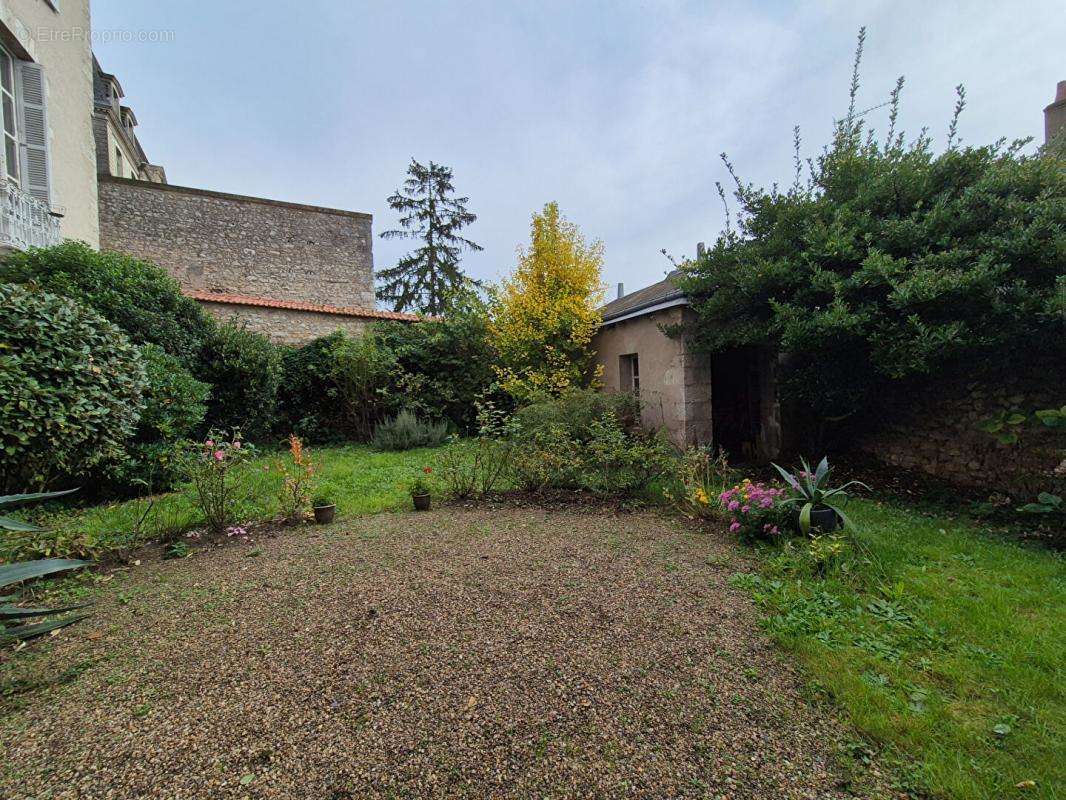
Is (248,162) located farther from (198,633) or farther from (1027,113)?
(1027,113)

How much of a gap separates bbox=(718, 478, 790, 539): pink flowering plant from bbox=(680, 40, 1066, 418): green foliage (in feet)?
7.70

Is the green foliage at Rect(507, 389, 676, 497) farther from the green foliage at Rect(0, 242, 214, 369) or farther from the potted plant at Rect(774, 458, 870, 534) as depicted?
the green foliage at Rect(0, 242, 214, 369)

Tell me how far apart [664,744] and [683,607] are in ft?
3.50

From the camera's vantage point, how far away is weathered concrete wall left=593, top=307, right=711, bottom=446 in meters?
6.68

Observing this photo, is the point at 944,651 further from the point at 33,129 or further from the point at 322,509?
→ the point at 33,129

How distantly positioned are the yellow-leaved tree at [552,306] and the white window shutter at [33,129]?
7.14 m

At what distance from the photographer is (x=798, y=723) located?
5.68ft

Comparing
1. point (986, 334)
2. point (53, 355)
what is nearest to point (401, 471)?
point (53, 355)

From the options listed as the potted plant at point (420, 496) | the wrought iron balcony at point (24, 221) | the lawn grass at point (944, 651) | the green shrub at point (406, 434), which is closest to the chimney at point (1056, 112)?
the lawn grass at point (944, 651)

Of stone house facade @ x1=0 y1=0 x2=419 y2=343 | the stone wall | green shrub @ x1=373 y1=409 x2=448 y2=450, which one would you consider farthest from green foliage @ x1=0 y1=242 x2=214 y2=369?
the stone wall

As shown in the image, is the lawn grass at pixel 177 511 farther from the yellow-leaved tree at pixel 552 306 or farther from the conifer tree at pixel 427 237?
the conifer tree at pixel 427 237

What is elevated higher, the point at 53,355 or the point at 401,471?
the point at 53,355

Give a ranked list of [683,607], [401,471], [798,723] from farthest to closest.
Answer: [401,471]
[683,607]
[798,723]

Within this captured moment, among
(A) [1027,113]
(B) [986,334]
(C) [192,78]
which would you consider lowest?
(B) [986,334]
